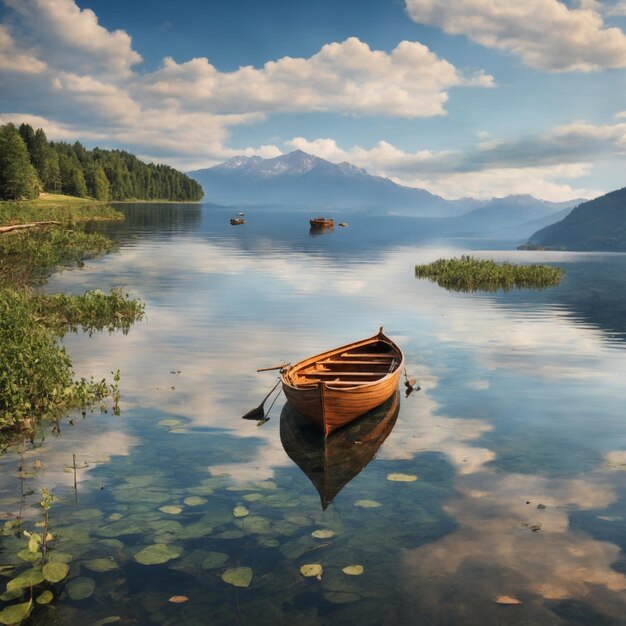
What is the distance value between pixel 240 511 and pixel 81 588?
3.70 meters

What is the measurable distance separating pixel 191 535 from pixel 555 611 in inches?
265

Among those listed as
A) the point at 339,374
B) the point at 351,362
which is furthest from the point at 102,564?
the point at 351,362

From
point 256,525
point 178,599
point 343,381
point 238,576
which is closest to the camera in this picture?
point 178,599

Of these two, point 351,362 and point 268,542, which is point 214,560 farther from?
point 351,362

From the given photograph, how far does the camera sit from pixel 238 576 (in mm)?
10758

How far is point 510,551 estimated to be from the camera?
11.8 metres

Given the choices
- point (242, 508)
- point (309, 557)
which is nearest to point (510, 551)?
point (309, 557)

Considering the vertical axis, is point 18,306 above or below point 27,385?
above

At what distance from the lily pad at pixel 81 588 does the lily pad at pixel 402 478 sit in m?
7.51

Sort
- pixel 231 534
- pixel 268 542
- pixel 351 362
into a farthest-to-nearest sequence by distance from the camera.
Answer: pixel 351 362 → pixel 231 534 → pixel 268 542

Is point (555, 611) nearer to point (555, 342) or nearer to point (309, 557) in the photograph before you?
point (309, 557)

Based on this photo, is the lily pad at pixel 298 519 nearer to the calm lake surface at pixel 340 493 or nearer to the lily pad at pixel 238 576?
the calm lake surface at pixel 340 493

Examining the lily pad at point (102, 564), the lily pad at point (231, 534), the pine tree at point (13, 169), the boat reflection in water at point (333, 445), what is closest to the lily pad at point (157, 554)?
the lily pad at point (102, 564)

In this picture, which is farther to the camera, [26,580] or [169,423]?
[169,423]
